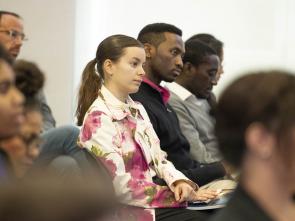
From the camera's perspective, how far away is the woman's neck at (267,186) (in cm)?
103

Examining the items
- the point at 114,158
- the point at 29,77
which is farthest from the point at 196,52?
the point at 29,77

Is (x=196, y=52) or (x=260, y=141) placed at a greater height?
(x=260, y=141)

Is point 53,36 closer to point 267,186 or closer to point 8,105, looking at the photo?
point 8,105

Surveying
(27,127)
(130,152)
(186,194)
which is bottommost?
(186,194)

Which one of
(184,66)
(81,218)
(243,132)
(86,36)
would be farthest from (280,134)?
(86,36)

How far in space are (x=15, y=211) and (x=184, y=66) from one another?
8.71ft

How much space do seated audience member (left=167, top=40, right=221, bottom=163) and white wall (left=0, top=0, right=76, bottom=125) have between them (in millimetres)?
897

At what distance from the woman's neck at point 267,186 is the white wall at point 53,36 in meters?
2.79

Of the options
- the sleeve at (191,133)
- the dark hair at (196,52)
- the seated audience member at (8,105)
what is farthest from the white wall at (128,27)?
the seated audience member at (8,105)

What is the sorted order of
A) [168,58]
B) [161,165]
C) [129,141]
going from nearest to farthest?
[129,141] < [161,165] < [168,58]

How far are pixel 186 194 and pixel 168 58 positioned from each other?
2.64 ft

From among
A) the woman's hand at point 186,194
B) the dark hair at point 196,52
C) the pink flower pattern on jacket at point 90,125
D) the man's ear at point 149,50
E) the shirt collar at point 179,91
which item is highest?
the man's ear at point 149,50

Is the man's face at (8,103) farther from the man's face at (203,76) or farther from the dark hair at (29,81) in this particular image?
the man's face at (203,76)

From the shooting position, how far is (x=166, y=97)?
9.07ft
